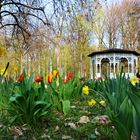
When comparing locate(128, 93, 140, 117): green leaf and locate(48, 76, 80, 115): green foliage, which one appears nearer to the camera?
locate(128, 93, 140, 117): green leaf

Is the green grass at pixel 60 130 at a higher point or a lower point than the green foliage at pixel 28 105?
lower

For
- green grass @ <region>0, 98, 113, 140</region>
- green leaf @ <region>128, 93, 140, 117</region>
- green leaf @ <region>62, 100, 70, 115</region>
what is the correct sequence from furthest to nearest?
green leaf @ <region>62, 100, 70, 115</region>
green grass @ <region>0, 98, 113, 140</region>
green leaf @ <region>128, 93, 140, 117</region>

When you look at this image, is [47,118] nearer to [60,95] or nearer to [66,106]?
[66,106]

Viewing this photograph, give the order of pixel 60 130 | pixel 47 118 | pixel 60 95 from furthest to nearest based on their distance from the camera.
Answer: pixel 60 95 < pixel 47 118 < pixel 60 130

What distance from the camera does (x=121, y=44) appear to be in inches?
1110

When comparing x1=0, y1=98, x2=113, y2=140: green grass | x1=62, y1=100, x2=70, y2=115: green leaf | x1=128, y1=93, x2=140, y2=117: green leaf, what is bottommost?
x1=0, y1=98, x2=113, y2=140: green grass

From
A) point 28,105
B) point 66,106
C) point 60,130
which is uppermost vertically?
point 28,105

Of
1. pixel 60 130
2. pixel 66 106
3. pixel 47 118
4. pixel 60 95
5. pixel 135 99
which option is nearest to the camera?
pixel 135 99

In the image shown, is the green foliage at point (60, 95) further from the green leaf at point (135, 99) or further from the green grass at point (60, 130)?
the green leaf at point (135, 99)

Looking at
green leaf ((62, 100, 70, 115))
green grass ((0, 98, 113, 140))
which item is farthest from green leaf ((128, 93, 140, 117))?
green leaf ((62, 100, 70, 115))

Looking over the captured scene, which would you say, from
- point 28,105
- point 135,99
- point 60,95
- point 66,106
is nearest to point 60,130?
point 28,105

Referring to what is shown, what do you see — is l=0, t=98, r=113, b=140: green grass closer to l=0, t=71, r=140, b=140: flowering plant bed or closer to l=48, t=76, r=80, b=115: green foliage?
l=0, t=71, r=140, b=140: flowering plant bed

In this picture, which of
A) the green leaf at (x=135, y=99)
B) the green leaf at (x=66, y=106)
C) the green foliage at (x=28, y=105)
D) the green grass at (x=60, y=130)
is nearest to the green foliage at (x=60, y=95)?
the green leaf at (x=66, y=106)

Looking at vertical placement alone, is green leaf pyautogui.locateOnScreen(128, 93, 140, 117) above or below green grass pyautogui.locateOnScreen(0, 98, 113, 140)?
above
